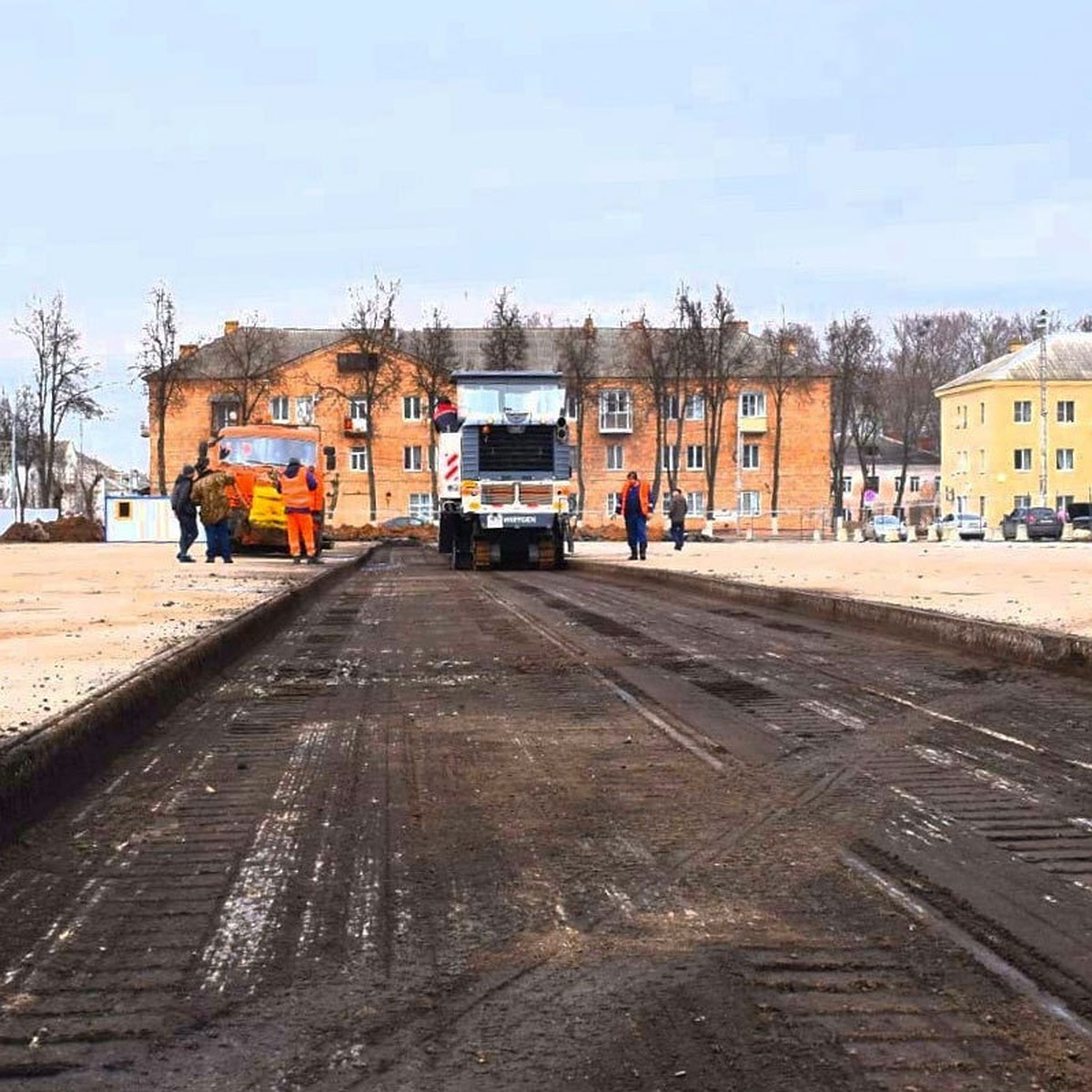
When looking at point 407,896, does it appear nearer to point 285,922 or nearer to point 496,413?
point 285,922

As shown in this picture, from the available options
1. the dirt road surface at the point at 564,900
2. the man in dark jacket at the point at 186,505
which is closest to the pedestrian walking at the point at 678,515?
the man in dark jacket at the point at 186,505

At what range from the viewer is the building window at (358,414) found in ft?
285

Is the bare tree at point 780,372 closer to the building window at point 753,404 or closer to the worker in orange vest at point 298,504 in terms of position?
the building window at point 753,404

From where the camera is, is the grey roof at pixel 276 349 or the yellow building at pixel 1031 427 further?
the yellow building at pixel 1031 427

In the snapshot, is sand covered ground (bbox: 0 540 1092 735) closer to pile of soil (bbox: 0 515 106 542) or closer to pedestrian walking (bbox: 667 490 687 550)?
pedestrian walking (bbox: 667 490 687 550)

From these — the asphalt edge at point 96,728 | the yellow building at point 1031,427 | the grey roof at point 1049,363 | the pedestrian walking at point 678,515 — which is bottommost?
the asphalt edge at point 96,728

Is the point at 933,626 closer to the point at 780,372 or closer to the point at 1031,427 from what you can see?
the point at 780,372

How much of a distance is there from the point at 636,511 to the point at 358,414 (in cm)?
5723

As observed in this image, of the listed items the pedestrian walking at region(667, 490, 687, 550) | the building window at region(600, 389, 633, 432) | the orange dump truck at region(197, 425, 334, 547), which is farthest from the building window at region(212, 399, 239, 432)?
the orange dump truck at region(197, 425, 334, 547)

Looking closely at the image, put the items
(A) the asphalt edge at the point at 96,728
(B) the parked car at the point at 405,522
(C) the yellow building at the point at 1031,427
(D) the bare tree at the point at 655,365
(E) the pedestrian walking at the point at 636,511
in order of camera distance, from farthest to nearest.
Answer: (C) the yellow building at the point at 1031,427 < (D) the bare tree at the point at 655,365 < (B) the parked car at the point at 405,522 < (E) the pedestrian walking at the point at 636,511 < (A) the asphalt edge at the point at 96,728

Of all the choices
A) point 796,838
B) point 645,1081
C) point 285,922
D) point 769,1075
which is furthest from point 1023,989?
point 285,922

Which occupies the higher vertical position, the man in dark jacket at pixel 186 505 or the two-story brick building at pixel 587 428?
the two-story brick building at pixel 587 428

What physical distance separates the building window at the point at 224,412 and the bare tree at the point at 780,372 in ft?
100

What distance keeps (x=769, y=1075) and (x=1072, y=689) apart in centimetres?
728
